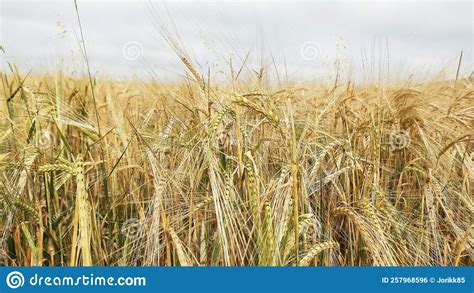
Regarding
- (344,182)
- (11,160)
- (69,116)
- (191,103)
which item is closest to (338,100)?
(344,182)

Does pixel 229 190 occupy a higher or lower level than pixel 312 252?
higher

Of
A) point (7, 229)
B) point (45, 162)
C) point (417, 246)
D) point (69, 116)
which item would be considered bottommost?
point (417, 246)

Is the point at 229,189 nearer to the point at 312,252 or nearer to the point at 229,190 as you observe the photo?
the point at 229,190

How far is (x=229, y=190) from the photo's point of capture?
4.94ft

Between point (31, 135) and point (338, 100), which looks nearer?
point (31, 135)

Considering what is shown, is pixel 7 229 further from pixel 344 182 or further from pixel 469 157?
pixel 469 157

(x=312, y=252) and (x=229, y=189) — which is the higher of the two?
(x=229, y=189)

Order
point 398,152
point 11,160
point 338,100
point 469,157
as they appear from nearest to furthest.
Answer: point 11,160 → point 469,157 → point 398,152 → point 338,100

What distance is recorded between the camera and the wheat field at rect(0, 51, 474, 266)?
146 centimetres

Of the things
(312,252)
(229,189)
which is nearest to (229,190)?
(229,189)

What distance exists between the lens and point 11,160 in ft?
5.73

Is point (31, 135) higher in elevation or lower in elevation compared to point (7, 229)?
higher

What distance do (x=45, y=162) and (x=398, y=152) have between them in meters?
1.30

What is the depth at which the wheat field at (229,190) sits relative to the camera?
1458 millimetres
